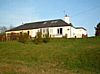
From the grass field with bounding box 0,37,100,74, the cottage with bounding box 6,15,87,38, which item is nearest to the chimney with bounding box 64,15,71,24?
the cottage with bounding box 6,15,87,38

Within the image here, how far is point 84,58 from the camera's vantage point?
20.1m

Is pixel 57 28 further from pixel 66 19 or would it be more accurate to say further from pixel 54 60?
pixel 54 60

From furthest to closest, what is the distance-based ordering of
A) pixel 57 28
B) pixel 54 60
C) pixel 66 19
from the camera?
pixel 66 19
pixel 57 28
pixel 54 60

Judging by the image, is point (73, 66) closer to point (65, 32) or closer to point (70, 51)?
point (70, 51)

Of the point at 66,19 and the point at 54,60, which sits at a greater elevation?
the point at 66,19

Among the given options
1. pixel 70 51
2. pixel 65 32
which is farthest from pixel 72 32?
pixel 70 51

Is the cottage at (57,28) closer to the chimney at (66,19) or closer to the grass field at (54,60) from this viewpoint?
the chimney at (66,19)

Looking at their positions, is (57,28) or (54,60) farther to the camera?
(57,28)

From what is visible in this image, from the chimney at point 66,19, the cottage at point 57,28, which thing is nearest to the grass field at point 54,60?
the cottage at point 57,28

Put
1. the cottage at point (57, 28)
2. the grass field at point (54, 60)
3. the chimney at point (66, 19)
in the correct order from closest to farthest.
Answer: the grass field at point (54, 60) → the cottage at point (57, 28) → the chimney at point (66, 19)

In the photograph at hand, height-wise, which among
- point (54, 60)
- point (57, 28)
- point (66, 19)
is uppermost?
point (66, 19)

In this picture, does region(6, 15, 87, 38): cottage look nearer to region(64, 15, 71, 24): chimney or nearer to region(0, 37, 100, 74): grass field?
region(64, 15, 71, 24): chimney

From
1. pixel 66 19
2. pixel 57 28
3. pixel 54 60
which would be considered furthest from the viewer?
pixel 66 19

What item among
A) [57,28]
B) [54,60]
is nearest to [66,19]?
[57,28]
